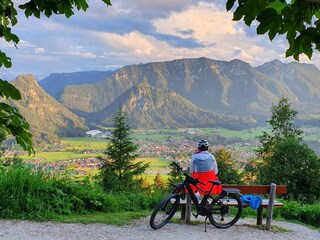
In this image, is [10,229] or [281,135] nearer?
[10,229]

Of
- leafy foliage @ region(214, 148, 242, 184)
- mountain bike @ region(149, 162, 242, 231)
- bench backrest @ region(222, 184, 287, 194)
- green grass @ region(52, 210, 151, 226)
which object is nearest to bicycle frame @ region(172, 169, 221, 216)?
mountain bike @ region(149, 162, 242, 231)

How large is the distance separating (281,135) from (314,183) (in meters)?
17.3

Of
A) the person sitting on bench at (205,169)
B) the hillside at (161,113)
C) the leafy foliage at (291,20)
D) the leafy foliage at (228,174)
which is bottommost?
the leafy foliage at (228,174)

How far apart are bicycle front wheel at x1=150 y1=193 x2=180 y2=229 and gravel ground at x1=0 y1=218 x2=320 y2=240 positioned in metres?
0.12

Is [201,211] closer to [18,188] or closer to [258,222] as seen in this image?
[258,222]

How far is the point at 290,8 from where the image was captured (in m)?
1.50

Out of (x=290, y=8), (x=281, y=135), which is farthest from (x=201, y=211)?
(x=281, y=135)

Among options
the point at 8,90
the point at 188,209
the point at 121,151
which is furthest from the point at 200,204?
the point at 121,151

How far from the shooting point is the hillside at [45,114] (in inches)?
4985

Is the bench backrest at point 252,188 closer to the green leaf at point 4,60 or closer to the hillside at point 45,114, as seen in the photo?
the green leaf at point 4,60

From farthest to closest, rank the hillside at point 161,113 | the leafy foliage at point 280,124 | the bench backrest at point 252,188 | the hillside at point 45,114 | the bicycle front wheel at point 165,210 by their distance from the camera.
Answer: the hillside at point 161,113 < the hillside at point 45,114 < the leafy foliage at point 280,124 < the bench backrest at point 252,188 < the bicycle front wheel at point 165,210

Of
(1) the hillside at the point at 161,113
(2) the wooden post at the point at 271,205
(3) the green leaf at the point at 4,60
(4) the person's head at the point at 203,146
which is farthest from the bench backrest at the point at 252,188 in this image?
(1) the hillside at the point at 161,113

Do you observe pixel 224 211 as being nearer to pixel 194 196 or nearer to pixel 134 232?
pixel 194 196

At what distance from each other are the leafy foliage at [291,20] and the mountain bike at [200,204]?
18.2 ft
